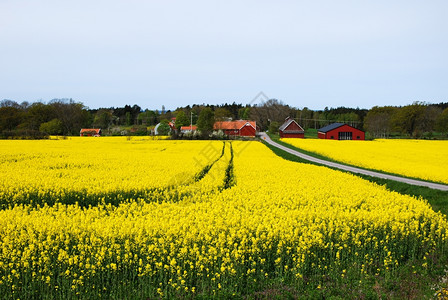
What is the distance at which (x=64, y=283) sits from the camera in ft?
23.1

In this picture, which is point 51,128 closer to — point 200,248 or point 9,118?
point 9,118

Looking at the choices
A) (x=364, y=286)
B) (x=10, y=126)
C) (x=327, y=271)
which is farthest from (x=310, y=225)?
(x=10, y=126)

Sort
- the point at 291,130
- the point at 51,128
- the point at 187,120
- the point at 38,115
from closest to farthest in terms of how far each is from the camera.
Answer: the point at 51,128 → the point at 291,130 → the point at 38,115 → the point at 187,120

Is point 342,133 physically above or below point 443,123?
below

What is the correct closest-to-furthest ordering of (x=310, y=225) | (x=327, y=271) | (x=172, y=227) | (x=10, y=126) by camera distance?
(x=327, y=271) < (x=172, y=227) < (x=310, y=225) < (x=10, y=126)

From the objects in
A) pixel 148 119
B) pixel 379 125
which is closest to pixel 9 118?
pixel 148 119

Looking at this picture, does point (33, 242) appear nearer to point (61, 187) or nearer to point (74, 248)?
point (74, 248)

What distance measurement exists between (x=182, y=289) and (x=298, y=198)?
7.06 meters

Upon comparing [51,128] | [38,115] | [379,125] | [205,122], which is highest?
[38,115]

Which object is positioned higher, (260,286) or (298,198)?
(298,198)

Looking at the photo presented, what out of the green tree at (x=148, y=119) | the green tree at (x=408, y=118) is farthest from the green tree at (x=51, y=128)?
the green tree at (x=408, y=118)

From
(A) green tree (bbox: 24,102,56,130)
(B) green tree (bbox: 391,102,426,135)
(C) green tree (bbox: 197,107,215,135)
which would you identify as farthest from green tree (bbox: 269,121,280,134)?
(A) green tree (bbox: 24,102,56,130)

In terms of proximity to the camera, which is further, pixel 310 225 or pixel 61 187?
pixel 61 187

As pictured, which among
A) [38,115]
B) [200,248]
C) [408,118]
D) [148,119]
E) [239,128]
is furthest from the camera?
[148,119]
